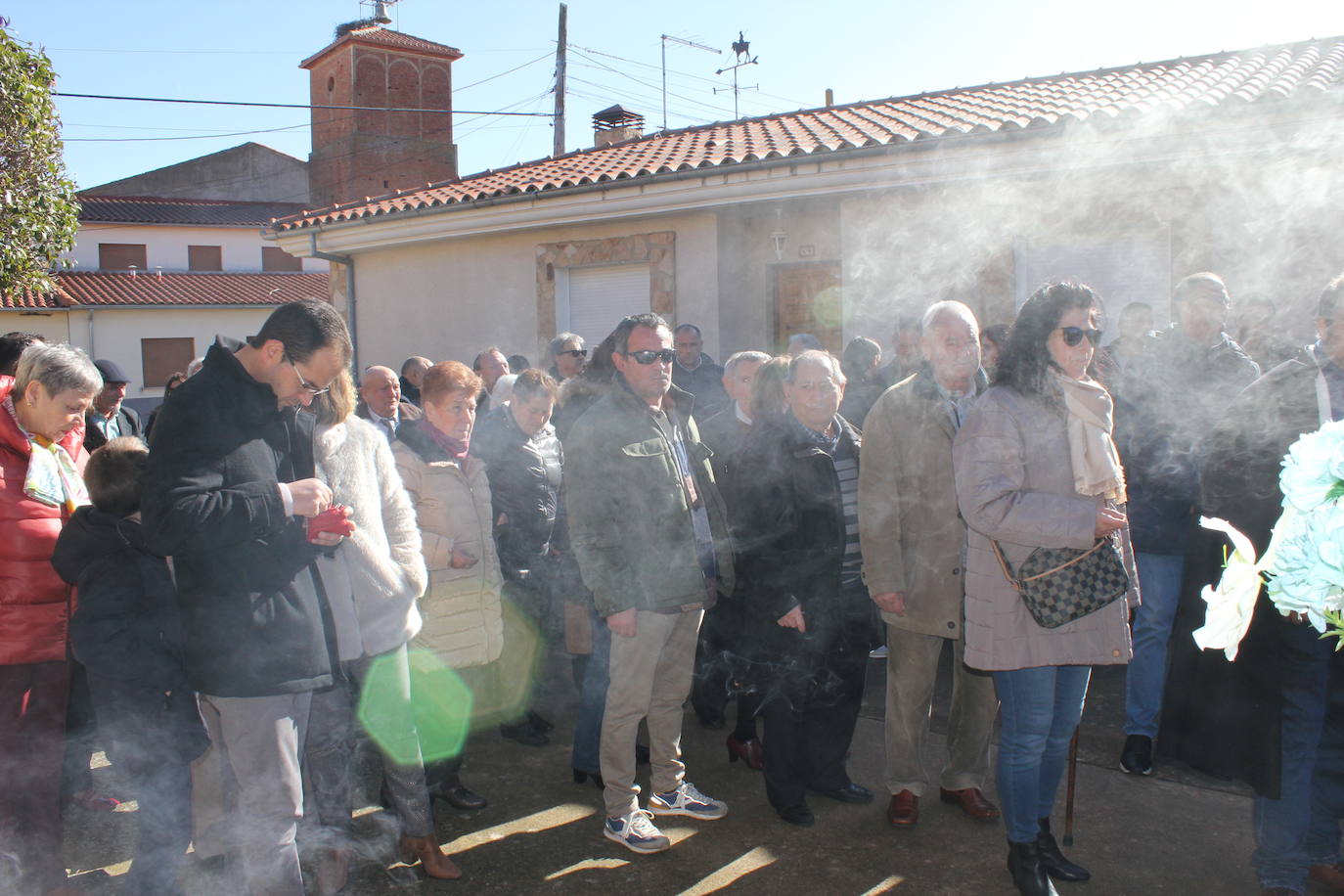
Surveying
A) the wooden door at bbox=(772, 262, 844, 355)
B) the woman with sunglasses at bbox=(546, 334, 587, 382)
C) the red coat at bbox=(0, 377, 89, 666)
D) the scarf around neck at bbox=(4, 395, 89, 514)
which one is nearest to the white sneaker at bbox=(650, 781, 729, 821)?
the red coat at bbox=(0, 377, 89, 666)

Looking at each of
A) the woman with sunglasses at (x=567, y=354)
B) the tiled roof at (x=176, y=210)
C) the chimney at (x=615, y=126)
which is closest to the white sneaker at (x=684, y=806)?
the woman with sunglasses at (x=567, y=354)

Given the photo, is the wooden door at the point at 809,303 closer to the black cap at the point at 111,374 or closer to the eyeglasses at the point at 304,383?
the black cap at the point at 111,374

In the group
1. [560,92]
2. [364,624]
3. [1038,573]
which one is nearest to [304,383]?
[364,624]

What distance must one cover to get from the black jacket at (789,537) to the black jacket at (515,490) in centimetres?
130

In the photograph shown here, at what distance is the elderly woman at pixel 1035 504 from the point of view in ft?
10.6

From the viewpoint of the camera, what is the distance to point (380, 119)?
39.1 metres

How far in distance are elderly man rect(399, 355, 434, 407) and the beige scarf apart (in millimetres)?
5394

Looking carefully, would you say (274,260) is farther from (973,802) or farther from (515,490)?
(973,802)

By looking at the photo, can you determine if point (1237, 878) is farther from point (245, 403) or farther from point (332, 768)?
point (245, 403)

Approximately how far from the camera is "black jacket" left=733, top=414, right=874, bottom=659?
3945 mm

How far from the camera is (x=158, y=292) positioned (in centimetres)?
3700

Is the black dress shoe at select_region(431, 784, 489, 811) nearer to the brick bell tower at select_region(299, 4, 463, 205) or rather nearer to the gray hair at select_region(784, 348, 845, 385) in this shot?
the gray hair at select_region(784, 348, 845, 385)

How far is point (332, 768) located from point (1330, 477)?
10.9 feet

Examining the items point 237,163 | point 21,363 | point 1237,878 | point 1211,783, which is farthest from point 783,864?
point 237,163
